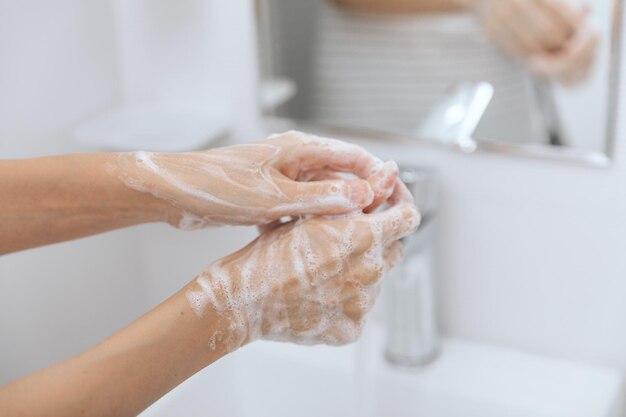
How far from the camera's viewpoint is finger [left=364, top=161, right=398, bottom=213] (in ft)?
3.08

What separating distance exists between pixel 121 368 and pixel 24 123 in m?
0.47

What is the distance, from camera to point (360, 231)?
90 cm

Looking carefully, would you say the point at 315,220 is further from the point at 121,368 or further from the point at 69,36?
the point at 69,36

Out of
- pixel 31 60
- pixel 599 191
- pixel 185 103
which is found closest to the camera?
pixel 599 191

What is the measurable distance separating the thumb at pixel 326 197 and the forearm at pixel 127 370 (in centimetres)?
14

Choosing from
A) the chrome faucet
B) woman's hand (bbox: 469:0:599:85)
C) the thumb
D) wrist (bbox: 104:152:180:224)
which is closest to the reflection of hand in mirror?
woman's hand (bbox: 469:0:599:85)

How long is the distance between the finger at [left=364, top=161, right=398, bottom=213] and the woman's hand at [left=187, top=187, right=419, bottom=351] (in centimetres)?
2

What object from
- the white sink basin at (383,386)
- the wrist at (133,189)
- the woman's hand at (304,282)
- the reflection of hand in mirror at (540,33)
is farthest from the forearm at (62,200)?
the reflection of hand in mirror at (540,33)

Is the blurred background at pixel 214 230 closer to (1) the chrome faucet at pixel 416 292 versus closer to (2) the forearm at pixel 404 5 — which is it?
(1) the chrome faucet at pixel 416 292

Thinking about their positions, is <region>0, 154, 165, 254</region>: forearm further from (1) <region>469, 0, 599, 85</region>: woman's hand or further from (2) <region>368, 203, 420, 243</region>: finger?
(1) <region>469, 0, 599, 85</region>: woman's hand

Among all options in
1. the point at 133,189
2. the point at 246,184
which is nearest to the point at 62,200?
the point at 133,189

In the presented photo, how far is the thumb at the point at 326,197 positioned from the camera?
92 cm

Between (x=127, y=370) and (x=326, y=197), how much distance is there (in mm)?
249

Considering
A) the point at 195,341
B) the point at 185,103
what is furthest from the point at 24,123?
the point at 195,341
